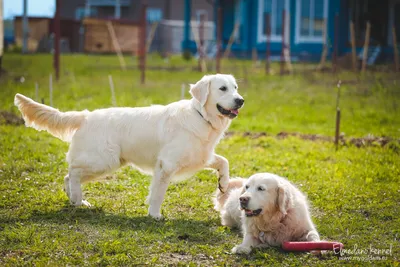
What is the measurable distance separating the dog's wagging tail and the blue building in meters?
24.2

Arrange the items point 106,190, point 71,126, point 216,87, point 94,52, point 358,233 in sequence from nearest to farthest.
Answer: point 358,233 < point 216,87 < point 71,126 < point 106,190 < point 94,52

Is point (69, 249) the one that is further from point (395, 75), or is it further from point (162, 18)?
point (162, 18)

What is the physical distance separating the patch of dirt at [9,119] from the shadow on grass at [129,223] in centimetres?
587

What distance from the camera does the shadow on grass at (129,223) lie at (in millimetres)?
5957

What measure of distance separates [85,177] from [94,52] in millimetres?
29675

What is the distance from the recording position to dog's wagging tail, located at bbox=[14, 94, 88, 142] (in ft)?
24.0

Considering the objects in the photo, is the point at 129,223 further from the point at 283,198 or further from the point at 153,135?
the point at 283,198

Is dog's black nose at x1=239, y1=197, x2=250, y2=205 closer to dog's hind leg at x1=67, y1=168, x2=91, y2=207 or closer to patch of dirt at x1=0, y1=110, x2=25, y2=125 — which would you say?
dog's hind leg at x1=67, y1=168, x2=91, y2=207

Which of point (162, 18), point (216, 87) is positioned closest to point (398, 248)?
point (216, 87)

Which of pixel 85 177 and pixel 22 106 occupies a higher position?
pixel 22 106

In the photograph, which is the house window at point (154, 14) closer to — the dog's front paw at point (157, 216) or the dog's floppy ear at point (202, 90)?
the dog's floppy ear at point (202, 90)

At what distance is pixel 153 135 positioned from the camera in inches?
276

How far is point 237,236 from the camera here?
613cm

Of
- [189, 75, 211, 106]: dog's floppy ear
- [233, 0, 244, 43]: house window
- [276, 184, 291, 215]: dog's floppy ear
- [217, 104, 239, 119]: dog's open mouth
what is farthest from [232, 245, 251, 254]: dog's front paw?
[233, 0, 244, 43]: house window
